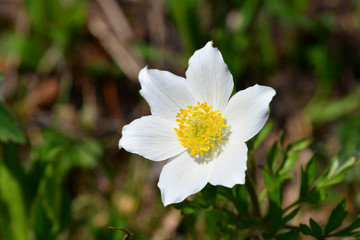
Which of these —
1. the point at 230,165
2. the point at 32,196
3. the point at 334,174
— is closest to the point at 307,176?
the point at 334,174

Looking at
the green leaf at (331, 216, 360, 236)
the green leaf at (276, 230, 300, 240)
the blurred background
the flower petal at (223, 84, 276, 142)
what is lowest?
the green leaf at (331, 216, 360, 236)

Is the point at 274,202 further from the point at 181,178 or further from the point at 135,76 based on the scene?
the point at 135,76

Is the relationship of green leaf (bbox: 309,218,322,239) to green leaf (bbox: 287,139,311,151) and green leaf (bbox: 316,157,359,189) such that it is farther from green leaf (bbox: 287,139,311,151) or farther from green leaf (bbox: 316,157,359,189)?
green leaf (bbox: 287,139,311,151)

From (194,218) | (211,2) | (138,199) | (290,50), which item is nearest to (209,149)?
(194,218)

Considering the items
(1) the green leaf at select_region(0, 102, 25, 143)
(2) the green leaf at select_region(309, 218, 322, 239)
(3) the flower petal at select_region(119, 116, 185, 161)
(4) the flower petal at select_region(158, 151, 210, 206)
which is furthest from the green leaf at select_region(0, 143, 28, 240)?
(2) the green leaf at select_region(309, 218, 322, 239)

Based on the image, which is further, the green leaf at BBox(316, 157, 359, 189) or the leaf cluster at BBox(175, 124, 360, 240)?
the green leaf at BBox(316, 157, 359, 189)

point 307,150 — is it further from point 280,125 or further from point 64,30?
point 64,30

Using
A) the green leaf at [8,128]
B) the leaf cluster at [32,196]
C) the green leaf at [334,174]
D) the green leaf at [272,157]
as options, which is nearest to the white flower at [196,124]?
the green leaf at [272,157]

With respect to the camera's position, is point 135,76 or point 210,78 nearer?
point 210,78

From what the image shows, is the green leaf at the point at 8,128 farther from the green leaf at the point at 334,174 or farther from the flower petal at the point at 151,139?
the green leaf at the point at 334,174
